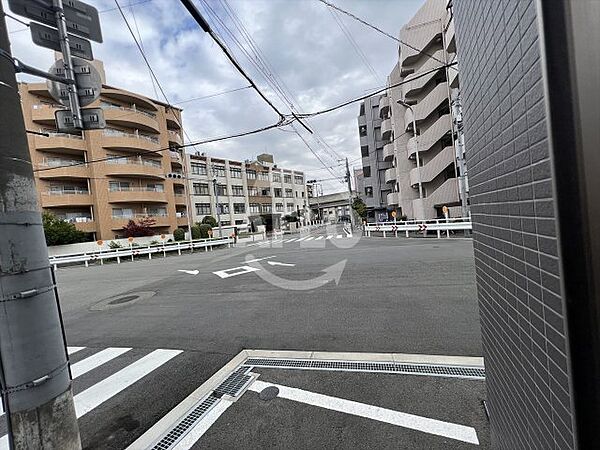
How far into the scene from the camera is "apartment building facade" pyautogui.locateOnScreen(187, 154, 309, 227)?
4272 centimetres

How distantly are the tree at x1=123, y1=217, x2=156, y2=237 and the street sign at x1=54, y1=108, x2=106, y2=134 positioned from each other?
28056 millimetres

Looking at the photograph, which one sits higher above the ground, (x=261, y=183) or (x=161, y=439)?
(x=261, y=183)

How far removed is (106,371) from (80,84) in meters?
3.48

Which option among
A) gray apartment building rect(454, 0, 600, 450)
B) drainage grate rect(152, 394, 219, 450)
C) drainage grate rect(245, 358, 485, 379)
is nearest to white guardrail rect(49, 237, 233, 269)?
drainage grate rect(245, 358, 485, 379)

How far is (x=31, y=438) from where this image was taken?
5.47 feet

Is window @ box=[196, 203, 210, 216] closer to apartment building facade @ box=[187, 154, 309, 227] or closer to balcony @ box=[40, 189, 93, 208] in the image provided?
apartment building facade @ box=[187, 154, 309, 227]

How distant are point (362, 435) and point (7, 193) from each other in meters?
2.94

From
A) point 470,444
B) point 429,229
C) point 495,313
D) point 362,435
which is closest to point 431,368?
point 470,444

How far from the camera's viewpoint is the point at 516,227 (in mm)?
1410

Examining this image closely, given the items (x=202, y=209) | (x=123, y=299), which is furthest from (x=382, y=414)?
(x=202, y=209)

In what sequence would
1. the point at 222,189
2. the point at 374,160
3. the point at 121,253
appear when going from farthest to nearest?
the point at 222,189
the point at 374,160
the point at 121,253

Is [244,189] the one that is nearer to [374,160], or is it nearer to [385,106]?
[374,160]

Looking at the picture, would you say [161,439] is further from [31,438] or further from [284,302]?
[284,302]

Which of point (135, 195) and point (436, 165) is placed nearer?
point (436, 165)
